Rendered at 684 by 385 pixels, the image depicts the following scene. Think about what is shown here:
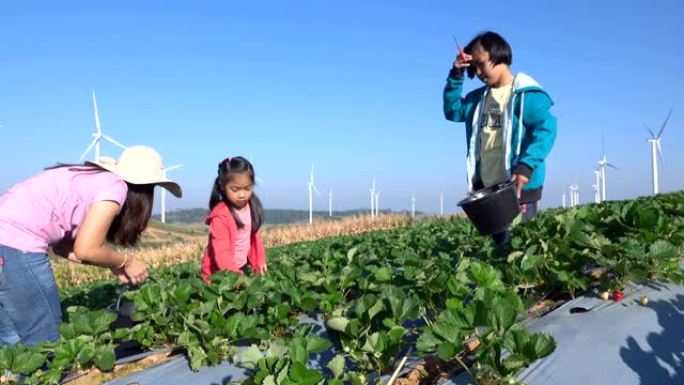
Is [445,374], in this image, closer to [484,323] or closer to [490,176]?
[484,323]

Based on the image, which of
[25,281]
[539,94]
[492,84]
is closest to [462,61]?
[492,84]

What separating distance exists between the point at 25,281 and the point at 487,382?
2.36 meters

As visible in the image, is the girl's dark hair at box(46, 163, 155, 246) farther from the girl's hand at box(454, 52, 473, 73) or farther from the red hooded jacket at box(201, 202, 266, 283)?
the girl's hand at box(454, 52, 473, 73)

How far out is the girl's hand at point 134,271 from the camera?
10.9ft

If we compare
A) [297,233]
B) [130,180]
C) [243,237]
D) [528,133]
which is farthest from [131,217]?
[297,233]

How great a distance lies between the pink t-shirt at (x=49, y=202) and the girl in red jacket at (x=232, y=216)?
1.34 meters

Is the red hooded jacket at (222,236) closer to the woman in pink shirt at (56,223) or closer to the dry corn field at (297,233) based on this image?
the woman in pink shirt at (56,223)

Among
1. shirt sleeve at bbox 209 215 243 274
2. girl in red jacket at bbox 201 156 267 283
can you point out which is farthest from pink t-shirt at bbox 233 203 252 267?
shirt sleeve at bbox 209 215 243 274

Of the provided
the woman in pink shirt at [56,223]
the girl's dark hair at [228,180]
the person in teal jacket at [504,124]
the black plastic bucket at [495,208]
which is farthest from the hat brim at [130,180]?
the person in teal jacket at [504,124]

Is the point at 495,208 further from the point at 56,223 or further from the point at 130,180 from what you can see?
the point at 56,223

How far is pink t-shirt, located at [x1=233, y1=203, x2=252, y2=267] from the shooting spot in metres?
4.61

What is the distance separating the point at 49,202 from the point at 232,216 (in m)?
1.61

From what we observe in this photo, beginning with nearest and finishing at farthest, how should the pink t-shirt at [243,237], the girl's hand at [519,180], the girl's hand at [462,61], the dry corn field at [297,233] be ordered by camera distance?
the girl's hand at [519,180] → the girl's hand at [462,61] → the pink t-shirt at [243,237] → the dry corn field at [297,233]

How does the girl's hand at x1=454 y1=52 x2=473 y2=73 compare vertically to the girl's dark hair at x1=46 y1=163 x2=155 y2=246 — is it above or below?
above
